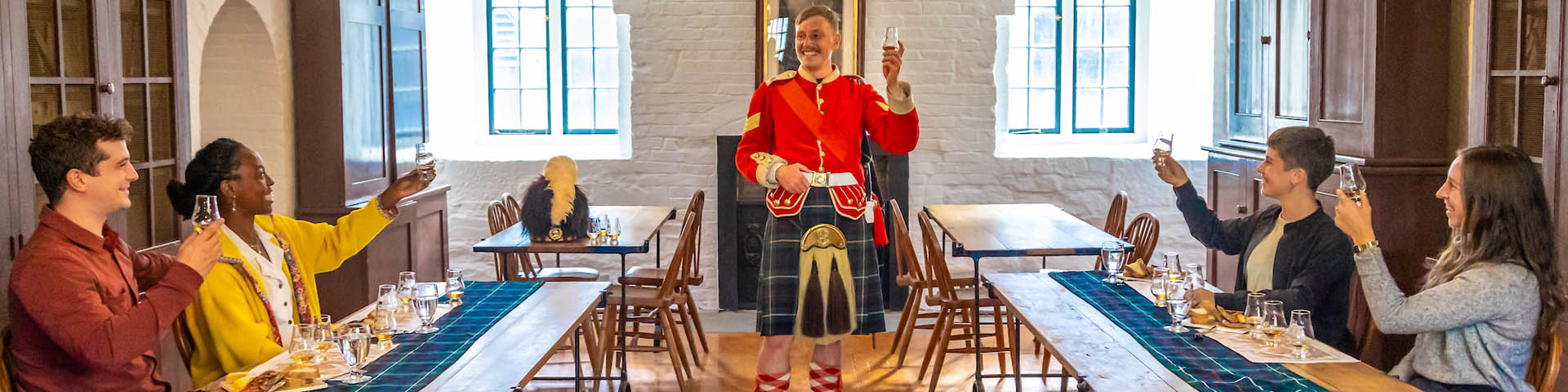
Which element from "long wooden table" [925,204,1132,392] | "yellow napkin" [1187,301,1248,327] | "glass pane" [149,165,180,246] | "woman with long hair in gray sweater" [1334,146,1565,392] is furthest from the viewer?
"long wooden table" [925,204,1132,392]

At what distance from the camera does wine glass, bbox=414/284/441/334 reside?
2754 mm

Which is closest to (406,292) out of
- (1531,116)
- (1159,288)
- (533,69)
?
(1159,288)

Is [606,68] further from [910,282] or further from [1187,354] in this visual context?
[1187,354]

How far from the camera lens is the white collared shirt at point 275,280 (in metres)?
2.90

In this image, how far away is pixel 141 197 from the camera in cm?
379

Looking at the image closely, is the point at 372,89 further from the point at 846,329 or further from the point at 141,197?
the point at 846,329

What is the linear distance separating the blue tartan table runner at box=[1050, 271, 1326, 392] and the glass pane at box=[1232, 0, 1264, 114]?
8.02 ft

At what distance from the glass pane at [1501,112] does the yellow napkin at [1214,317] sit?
1.52 meters

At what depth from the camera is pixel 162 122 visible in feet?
12.7

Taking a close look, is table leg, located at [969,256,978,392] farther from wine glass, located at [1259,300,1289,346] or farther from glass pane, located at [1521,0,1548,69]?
wine glass, located at [1259,300,1289,346]

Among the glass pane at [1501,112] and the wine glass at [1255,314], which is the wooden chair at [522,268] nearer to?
the wine glass at [1255,314]

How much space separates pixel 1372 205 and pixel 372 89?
401 centimetres

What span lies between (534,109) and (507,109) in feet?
0.54

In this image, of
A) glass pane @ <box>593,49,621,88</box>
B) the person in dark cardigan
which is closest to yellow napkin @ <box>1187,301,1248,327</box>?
the person in dark cardigan
